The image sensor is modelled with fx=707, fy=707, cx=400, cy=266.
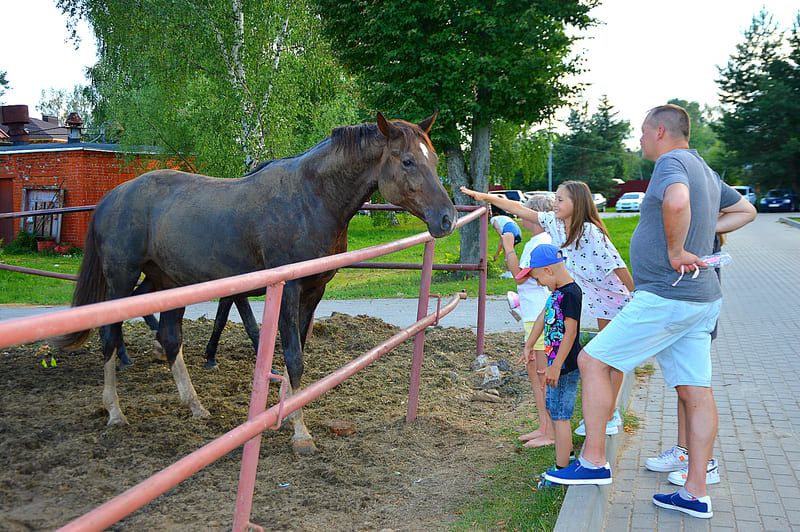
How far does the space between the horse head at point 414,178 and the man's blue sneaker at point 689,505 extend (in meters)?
1.86

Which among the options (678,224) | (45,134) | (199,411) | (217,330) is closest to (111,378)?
(199,411)

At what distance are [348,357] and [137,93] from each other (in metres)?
18.6

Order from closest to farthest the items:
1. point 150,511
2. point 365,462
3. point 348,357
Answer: point 150,511 → point 365,462 → point 348,357

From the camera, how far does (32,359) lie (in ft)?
21.7

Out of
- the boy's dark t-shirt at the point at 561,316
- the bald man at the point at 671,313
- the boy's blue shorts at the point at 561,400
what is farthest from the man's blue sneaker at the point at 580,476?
the boy's dark t-shirt at the point at 561,316

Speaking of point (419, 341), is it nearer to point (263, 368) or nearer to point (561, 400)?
point (561, 400)

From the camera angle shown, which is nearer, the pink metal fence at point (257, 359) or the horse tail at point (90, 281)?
the pink metal fence at point (257, 359)

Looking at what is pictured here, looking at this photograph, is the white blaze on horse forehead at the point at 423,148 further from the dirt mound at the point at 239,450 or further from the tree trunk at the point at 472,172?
the tree trunk at the point at 472,172

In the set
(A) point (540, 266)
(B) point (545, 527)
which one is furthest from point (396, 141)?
(B) point (545, 527)

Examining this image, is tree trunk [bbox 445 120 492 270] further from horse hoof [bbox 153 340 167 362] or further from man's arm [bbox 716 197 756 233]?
man's arm [bbox 716 197 756 233]

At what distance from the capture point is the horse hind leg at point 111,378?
4.76m

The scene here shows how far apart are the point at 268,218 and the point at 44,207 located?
2071 cm

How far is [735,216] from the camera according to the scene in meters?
3.83

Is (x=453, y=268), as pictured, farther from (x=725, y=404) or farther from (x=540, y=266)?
(x=540, y=266)
